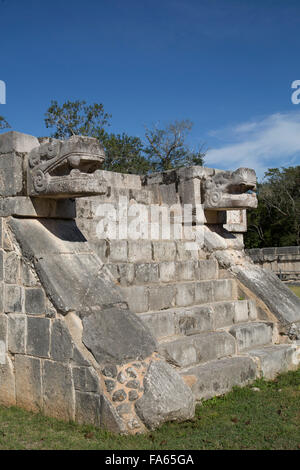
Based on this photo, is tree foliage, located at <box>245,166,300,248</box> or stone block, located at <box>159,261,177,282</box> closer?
stone block, located at <box>159,261,177,282</box>

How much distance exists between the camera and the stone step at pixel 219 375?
4.59 metres

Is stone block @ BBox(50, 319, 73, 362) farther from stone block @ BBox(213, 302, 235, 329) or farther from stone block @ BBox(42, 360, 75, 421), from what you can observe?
stone block @ BBox(213, 302, 235, 329)

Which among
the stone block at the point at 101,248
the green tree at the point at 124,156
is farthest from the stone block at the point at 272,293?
the green tree at the point at 124,156

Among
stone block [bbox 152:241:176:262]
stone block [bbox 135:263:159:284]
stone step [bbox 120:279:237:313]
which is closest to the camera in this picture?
stone step [bbox 120:279:237:313]

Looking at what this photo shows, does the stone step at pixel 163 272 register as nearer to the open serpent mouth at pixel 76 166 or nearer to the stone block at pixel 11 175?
the open serpent mouth at pixel 76 166

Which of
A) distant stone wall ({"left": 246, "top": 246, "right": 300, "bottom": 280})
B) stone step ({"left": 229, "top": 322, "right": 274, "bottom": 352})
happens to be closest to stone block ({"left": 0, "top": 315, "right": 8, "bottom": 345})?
stone step ({"left": 229, "top": 322, "right": 274, "bottom": 352})

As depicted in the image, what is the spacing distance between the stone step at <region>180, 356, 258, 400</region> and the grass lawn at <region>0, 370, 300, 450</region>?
123 mm

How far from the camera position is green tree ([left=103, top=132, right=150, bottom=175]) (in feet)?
79.6

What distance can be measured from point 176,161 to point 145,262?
2222cm

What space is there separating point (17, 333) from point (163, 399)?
1572mm
